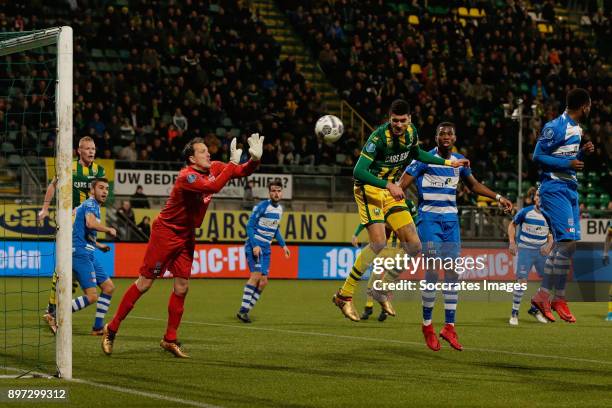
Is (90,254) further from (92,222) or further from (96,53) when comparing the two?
(96,53)

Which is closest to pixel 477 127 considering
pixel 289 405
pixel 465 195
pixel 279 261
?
pixel 465 195

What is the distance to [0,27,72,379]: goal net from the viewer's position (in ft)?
30.0

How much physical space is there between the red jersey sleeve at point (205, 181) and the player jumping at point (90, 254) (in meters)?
3.09

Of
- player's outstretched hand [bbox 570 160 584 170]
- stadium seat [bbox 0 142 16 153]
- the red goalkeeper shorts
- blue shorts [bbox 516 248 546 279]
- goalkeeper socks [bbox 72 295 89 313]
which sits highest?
stadium seat [bbox 0 142 16 153]

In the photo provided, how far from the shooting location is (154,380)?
930 cm

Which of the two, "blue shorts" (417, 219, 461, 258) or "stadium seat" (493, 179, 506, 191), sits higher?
"stadium seat" (493, 179, 506, 191)

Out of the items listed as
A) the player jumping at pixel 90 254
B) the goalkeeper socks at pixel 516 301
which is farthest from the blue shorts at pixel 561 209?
the player jumping at pixel 90 254

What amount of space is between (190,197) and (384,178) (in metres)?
2.54

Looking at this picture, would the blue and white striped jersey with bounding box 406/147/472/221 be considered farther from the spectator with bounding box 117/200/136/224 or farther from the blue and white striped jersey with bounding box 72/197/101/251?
the spectator with bounding box 117/200/136/224

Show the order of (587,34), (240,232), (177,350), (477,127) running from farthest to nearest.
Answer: (587,34) → (477,127) → (240,232) → (177,350)

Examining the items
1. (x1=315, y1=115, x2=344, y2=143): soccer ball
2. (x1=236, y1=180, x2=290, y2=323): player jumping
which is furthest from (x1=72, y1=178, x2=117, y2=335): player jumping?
(x1=315, y1=115, x2=344, y2=143): soccer ball

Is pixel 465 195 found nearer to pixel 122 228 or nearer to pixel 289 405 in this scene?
pixel 122 228

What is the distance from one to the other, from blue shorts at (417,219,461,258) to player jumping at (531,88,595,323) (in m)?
1.09

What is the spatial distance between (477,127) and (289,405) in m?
27.8
